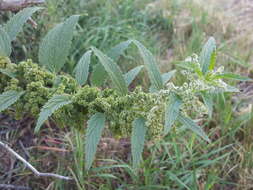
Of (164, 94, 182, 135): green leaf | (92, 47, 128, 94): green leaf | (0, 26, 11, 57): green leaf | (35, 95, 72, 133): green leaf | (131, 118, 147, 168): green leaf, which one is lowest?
(131, 118, 147, 168): green leaf

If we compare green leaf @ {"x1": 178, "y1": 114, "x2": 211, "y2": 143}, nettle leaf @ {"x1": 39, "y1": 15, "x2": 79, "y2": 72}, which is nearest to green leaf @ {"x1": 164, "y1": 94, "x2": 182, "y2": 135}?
green leaf @ {"x1": 178, "y1": 114, "x2": 211, "y2": 143}

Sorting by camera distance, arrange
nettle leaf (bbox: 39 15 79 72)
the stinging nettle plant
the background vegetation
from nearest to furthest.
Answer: the stinging nettle plant < nettle leaf (bbox: 39 15 79 72) < the background vegetation

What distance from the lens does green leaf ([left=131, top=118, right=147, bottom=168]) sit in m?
1.11

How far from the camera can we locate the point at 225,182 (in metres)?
1.88

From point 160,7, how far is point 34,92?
2.89m

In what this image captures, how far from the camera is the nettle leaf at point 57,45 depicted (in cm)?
132

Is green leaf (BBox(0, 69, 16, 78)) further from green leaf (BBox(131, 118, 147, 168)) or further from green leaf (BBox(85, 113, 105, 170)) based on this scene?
green leaf (BBox(131, 118, 147, 168))

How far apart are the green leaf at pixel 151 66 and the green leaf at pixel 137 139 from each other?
173 mm

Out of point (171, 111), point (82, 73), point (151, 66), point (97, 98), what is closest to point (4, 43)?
point (82, 73)

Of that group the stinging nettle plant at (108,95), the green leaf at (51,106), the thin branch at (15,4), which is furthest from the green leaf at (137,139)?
the thin branch at (15,4)

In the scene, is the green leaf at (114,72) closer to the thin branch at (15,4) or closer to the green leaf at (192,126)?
the green leaf at (192,126)

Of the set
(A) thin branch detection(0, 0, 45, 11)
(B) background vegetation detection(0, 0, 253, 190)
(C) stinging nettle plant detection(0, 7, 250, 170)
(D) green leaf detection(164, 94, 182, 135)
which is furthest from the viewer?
(B) background vegetation detection(0, 0, 253, 190)

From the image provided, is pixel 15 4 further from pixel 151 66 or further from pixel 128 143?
pixel 128 143

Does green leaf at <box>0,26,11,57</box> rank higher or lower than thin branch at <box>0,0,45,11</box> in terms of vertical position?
lower
